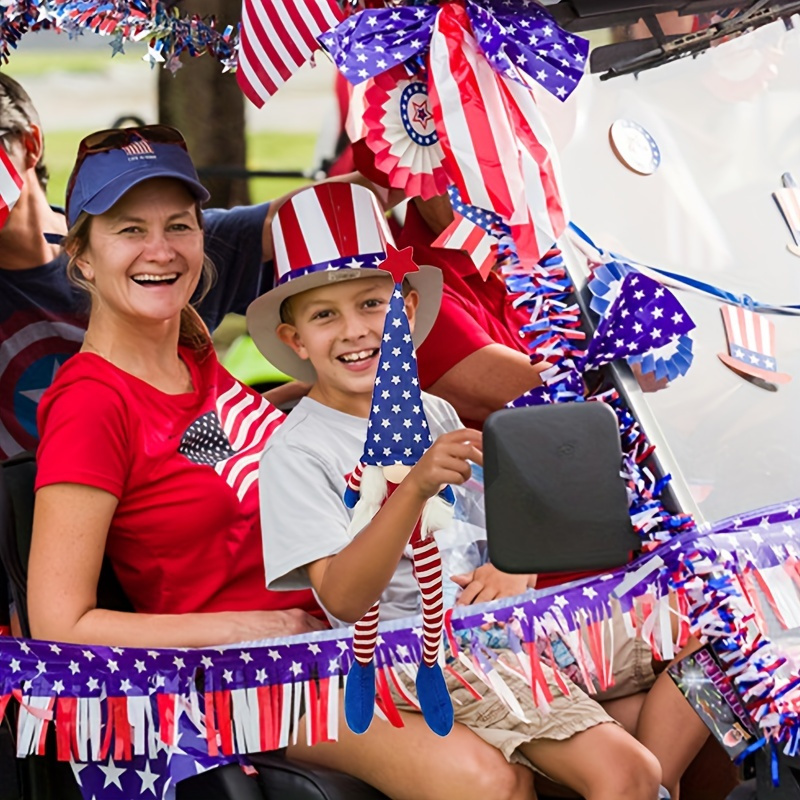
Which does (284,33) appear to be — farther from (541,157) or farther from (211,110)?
(211,110)

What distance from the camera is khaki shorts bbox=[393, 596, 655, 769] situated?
7.17ft

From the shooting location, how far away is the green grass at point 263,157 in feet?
16.8

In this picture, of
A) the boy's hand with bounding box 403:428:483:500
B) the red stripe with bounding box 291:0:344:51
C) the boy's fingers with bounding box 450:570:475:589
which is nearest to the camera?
the boy's hand with bounding box 403:428:483:500

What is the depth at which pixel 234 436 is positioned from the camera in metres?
2.72

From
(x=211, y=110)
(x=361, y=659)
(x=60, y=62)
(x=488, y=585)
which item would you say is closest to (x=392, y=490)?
(x=361, y=659)

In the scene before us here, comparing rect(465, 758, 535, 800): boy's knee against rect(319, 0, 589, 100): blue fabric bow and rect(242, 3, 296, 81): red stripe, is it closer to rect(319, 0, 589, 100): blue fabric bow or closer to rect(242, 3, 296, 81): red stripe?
rect(319, 0, 589, 100): blue fabric bow

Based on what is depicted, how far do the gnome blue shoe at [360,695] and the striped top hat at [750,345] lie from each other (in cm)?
74

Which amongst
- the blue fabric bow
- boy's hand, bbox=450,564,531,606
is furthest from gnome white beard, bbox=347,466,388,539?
the blue fabric bow

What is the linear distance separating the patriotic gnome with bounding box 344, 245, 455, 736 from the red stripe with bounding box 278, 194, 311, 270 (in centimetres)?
58

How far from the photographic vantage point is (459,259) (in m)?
3.12

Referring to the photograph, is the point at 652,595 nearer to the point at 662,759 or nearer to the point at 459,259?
the point at 662,759

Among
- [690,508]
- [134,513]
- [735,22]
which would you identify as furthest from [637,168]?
[134,513]

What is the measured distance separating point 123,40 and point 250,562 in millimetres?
983

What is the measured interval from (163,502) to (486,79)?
1.03 meters
